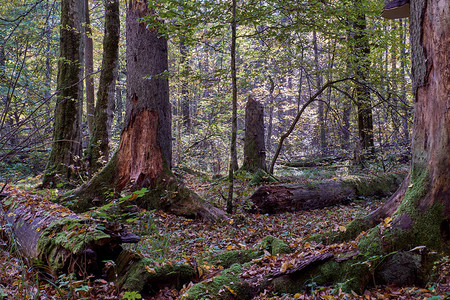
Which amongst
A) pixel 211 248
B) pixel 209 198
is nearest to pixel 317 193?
pixel 209 198

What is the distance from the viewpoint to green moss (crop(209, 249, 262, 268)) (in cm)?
388

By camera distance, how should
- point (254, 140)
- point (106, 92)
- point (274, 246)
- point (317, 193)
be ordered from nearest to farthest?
point (274, 246)
point (317, 193)
point (106, 92)
point (254, 140)

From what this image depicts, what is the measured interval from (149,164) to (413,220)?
5.08m

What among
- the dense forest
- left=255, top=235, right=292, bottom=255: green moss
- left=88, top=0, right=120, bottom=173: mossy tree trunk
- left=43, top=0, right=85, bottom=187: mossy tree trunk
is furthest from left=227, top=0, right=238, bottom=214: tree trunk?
left=43, top=0, right=85, bottom=187: mossy tree trunk

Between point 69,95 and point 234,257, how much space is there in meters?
8.12

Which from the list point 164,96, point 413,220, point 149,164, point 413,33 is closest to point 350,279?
point 413,220

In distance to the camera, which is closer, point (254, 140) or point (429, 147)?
point (429, 147)

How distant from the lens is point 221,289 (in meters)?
2.95

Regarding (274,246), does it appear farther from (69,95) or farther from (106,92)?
(69,95)

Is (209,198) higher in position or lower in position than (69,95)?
lower

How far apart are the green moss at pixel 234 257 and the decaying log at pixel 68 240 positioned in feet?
3.92

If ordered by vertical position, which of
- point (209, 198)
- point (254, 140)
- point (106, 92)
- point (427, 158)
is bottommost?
point (209, 198)

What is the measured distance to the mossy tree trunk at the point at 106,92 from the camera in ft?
30.9

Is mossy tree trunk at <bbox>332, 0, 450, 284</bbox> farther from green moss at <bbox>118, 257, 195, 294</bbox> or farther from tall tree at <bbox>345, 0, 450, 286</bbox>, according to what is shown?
green moss at <bbox>118, 257, 195, 294</bbox>
